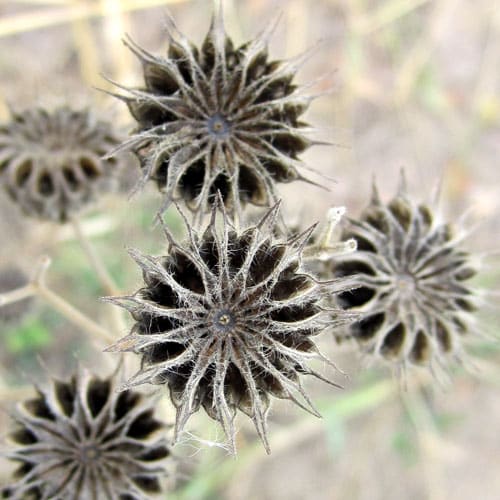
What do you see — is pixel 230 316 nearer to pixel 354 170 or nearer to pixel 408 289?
pixel 408 289

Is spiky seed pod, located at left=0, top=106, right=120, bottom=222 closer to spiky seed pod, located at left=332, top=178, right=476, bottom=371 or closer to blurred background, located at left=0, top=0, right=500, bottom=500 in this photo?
spiky seed pod, located at left=332, top=178, right=476, bottom=371

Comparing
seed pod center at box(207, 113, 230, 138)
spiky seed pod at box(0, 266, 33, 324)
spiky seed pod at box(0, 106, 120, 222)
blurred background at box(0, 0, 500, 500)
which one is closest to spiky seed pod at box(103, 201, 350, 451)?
seed pod center at box(207, 113, 230, 138)

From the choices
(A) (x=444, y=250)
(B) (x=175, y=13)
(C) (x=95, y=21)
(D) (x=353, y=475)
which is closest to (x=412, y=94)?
(B) (x=175, y=13)

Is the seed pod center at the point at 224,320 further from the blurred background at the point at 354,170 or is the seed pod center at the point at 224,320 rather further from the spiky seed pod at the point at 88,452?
the blurred background at the point at 354,170

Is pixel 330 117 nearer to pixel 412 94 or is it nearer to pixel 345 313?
pixel 412 94

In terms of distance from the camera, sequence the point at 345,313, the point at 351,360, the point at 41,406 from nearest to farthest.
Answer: the point at 345,313 < the point at 41,406 < the point at 351,360

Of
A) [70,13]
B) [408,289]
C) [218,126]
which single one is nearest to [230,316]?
[218,126]
